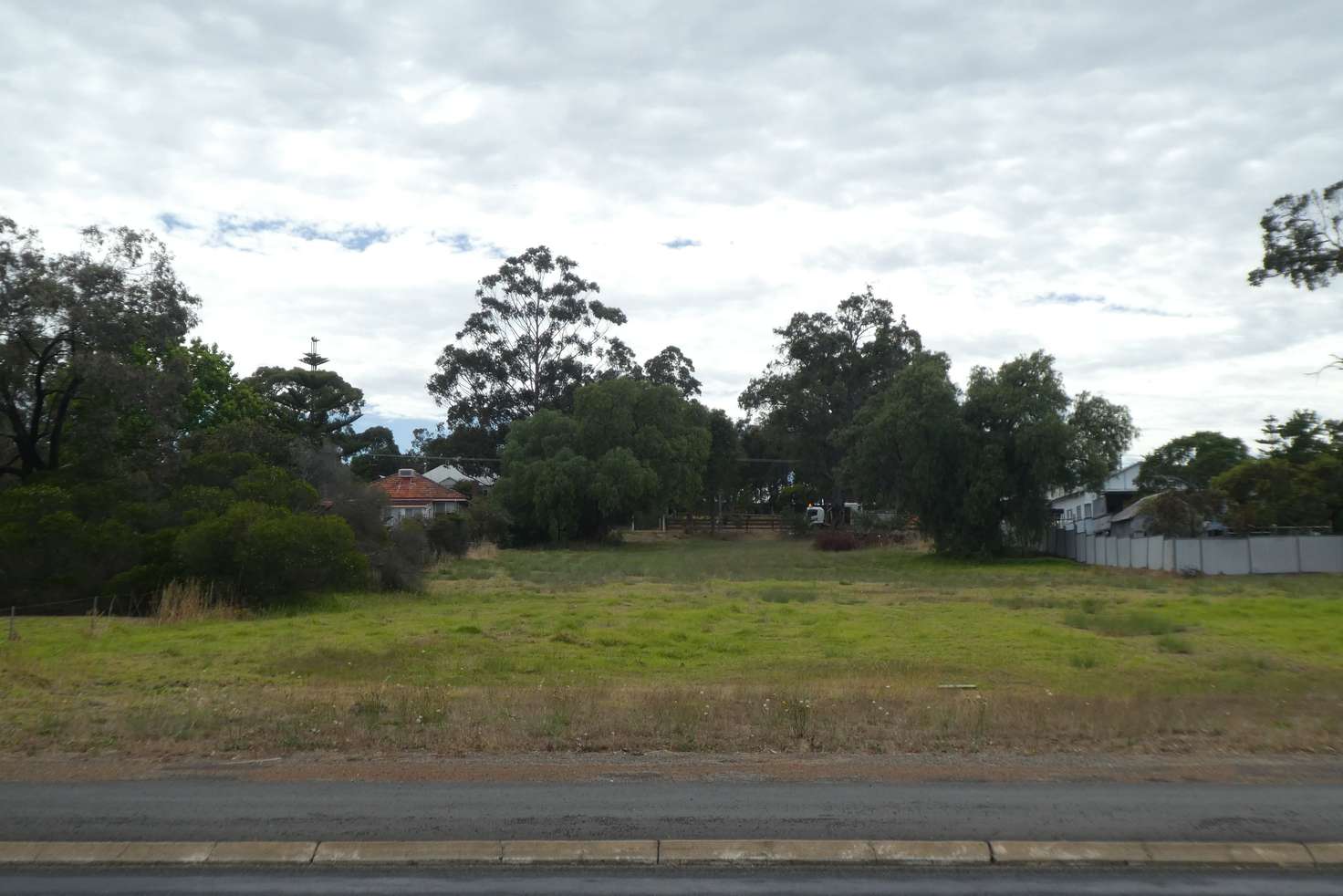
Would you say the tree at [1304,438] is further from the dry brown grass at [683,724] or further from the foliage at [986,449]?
the dry brown grass at [683,724]

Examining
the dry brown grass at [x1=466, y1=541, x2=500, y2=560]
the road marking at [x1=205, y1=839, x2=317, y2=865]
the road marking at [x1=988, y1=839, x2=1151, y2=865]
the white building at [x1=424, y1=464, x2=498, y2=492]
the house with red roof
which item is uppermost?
the white building at [x1=424, y1=464, x2=498, y2=492]

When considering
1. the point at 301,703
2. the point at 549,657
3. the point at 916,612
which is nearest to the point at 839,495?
the point at 916,612

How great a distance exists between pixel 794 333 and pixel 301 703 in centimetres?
7620

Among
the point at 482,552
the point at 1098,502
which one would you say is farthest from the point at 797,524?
the point at 482,552

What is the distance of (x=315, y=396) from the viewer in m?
85.2

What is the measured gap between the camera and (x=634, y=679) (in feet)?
50.0

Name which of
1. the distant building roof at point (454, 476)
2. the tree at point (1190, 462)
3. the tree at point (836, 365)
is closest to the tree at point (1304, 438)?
the tree at point (1190, 462)

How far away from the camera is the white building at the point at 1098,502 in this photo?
216 ft

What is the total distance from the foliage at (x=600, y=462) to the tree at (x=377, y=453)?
23.7 meters

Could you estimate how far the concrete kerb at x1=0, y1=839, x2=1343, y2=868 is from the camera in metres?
7.00

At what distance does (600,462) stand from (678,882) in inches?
2539

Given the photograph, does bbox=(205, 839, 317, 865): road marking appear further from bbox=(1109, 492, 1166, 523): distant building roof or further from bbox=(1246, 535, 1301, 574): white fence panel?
bbox=(1109, 492, 1166, 523): distant building roof

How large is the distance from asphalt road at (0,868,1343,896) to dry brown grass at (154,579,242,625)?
687 inches

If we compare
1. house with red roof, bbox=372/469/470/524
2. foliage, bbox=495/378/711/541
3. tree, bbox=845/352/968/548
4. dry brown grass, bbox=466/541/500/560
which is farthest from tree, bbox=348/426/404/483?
tree, bbox=845/352/968/548
